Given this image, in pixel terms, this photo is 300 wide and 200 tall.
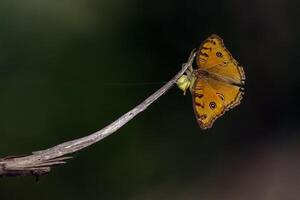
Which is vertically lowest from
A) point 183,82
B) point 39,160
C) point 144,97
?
point 39,160

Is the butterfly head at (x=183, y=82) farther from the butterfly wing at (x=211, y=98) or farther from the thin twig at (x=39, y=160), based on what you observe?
the thin twig at (x=39, y=160)

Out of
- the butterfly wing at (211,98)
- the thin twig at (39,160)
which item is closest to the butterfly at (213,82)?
the butterfly wing at (211,98)

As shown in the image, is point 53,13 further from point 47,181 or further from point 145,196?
point 145,196

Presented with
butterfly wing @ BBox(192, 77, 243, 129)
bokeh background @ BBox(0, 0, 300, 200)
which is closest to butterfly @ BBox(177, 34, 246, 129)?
butterfly wing @ BBox(192, 77, 243, 129)

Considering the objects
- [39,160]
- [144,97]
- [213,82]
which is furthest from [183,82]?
[144,97]

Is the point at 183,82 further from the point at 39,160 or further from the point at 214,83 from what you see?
the point at 39,160

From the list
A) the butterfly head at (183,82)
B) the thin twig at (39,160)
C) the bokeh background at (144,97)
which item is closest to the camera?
the thin twig at (39,160)
